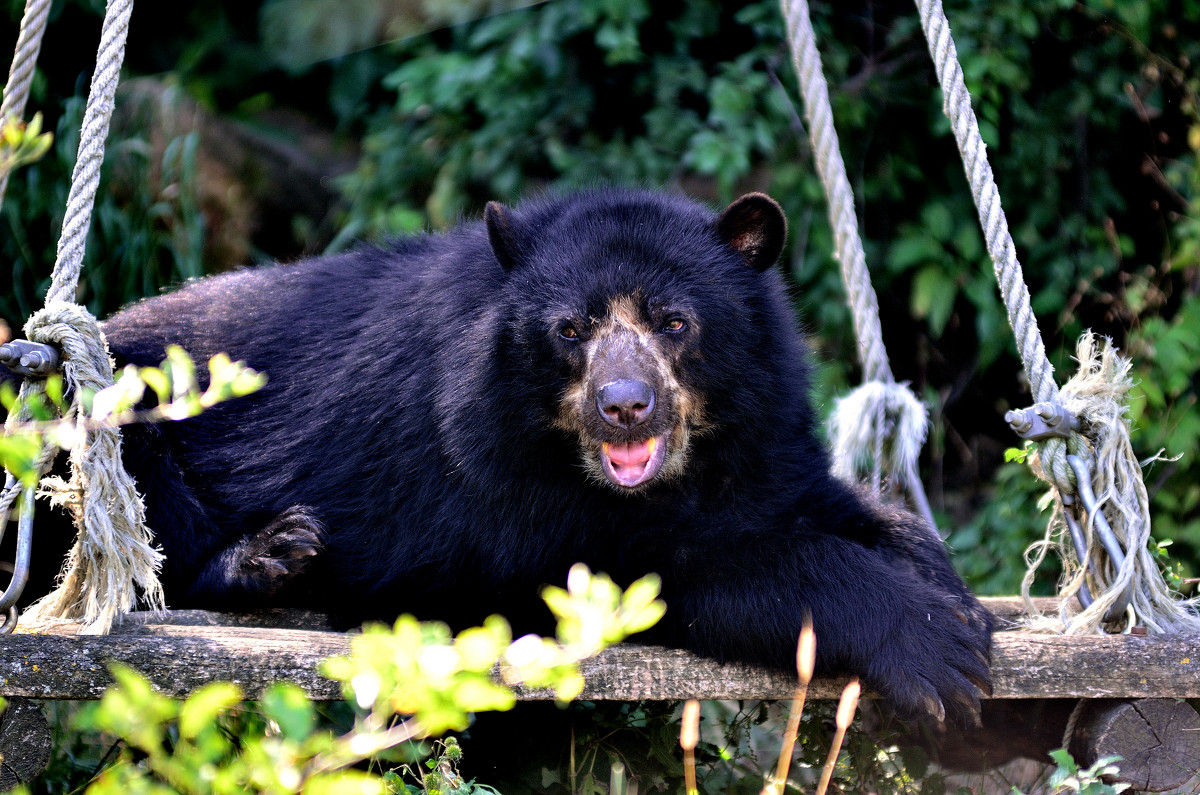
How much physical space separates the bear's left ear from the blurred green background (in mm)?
1943

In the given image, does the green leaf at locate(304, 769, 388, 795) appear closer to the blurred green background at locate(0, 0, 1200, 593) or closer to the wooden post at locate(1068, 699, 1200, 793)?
the wooden post at locate(1068, 699, 1200, 793)

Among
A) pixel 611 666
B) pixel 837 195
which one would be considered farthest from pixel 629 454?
pixel 837 195

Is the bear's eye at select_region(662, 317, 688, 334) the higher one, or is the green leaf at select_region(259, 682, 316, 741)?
A: the bear's eye at select_region(662, 317, 688, 334)

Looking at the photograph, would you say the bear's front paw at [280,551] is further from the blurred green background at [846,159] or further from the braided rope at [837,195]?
the blurred green background at [846,159]

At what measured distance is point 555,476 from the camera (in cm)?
304

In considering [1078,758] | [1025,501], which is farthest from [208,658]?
[1025,501]

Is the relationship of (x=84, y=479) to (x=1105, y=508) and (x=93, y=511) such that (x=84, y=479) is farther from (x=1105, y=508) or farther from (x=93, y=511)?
(x=1105, y=508)

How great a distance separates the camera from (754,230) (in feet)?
10.8

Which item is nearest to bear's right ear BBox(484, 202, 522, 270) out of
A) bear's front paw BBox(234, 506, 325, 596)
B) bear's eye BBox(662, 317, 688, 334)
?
bear's eye BBox(662, 317, 688, 334)

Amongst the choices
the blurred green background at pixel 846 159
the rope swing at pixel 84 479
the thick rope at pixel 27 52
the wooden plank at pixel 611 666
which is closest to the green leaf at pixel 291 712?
the wooden plank at pixel 611 666

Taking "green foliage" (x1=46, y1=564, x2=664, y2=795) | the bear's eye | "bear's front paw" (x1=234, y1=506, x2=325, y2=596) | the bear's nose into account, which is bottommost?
"bear's front paw" (x1=234, y1=506, x2=325, y2=596)

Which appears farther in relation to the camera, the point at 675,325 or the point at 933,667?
the point at 675,325

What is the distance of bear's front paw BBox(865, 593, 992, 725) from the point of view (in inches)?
99.6

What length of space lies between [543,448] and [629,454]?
29cm
